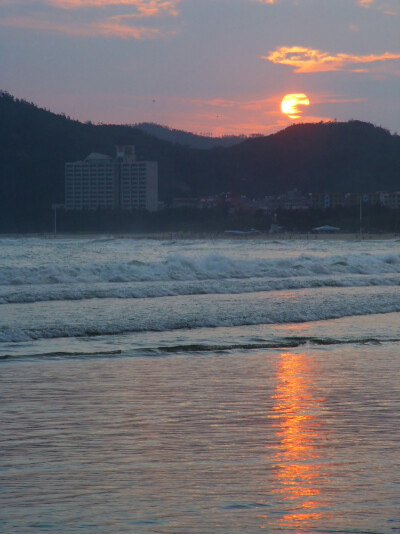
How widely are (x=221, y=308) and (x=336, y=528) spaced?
13.7m

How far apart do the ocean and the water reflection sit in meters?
0.02

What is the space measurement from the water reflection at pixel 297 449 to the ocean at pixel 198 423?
2cm

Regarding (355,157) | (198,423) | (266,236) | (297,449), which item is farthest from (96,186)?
(297,449)

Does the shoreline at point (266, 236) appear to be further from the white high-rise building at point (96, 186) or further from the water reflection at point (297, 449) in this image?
the water reflection at point (297, 449)

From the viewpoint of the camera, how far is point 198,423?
275 inches

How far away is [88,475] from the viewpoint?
17.8 feet

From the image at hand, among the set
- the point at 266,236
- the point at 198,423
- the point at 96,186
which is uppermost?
the point at 96,186

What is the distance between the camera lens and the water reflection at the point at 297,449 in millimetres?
4719

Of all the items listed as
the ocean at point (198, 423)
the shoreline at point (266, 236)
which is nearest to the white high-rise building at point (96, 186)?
the shoreline at point (266, 236)

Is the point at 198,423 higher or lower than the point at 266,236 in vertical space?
higher

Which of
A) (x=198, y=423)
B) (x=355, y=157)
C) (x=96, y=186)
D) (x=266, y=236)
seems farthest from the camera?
(x=96, y=186)

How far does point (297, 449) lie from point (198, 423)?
113cm

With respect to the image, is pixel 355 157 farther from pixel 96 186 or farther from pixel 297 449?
pixel 297 449

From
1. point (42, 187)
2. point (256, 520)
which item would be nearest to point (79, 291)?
point (256, 520)
